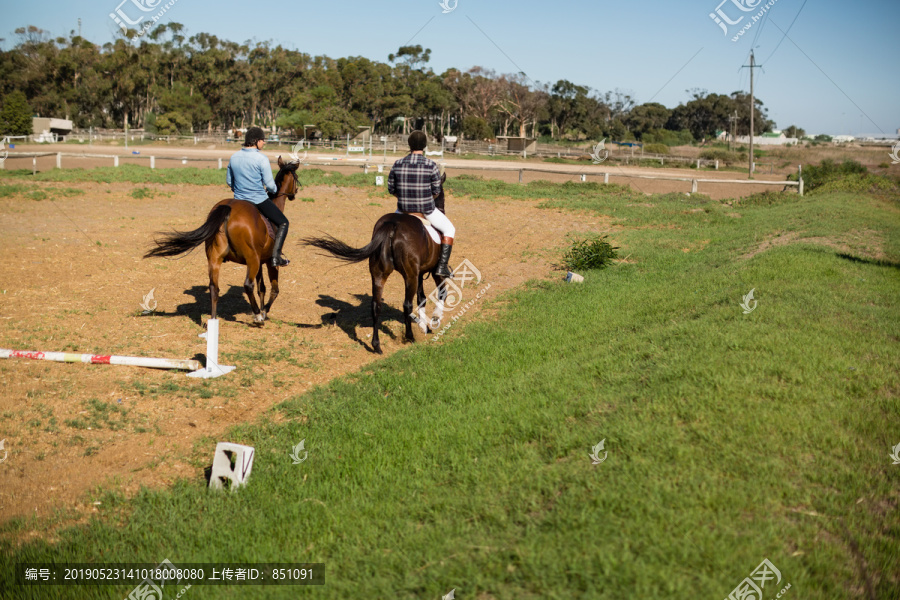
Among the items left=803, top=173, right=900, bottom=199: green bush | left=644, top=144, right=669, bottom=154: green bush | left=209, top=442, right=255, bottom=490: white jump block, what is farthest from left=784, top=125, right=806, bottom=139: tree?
left=209, top=442, right=255, bottom=490: white jump block

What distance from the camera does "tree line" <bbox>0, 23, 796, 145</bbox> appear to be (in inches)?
2889

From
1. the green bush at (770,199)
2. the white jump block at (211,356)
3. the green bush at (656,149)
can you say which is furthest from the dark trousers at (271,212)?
the green bush at (656,149)

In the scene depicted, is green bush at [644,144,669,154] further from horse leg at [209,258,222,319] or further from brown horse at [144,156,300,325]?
horse leg at [209,258,222,319]

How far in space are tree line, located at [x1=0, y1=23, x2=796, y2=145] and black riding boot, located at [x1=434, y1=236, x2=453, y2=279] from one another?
60.6 meters

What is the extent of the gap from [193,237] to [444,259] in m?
3.38

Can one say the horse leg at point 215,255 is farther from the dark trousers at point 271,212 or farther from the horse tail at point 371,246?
the horse tail at point 371,246

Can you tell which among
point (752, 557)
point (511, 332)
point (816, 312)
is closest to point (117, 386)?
point (511, 332)

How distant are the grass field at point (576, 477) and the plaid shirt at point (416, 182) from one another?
2131 millimetres

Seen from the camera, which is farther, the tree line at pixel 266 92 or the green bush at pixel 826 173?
the tree line at pixel 266 92

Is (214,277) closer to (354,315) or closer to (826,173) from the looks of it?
(354,315)

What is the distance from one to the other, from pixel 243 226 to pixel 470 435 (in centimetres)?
513

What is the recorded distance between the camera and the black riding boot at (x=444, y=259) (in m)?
9.57

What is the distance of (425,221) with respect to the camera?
9336mm

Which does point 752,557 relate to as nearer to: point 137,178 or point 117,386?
point 117,386
